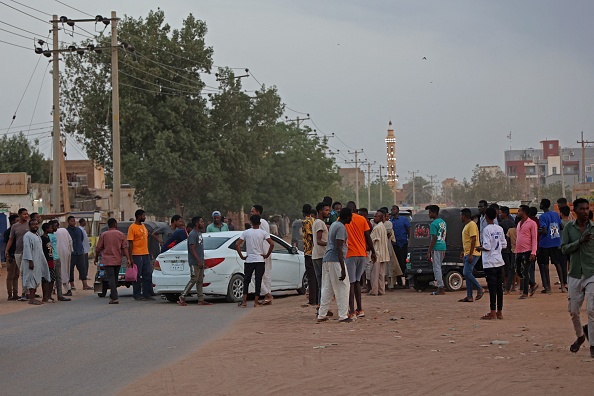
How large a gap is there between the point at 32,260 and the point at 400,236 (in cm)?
881

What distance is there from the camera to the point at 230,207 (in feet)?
185

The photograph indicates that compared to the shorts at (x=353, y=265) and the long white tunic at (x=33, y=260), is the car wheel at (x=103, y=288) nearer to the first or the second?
the long white tunic at (x=33, y=260)

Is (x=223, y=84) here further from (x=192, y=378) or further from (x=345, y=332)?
(x=192, y=378)

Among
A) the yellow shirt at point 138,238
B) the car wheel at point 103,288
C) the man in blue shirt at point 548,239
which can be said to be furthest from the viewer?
the car wheel at point 103,288

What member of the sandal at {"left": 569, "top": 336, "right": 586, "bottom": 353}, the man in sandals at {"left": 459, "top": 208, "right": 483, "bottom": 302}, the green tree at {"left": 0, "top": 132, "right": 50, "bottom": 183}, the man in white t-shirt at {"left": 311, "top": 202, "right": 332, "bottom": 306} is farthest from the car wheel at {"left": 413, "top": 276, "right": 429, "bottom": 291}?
the green tree at {"left": 0, "top": 132, "right": 50, "bottom": 183}

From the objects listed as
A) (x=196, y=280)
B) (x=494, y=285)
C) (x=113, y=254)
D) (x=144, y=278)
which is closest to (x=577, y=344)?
(x=494, y=285)

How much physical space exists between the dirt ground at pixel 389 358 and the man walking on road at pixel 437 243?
338cm

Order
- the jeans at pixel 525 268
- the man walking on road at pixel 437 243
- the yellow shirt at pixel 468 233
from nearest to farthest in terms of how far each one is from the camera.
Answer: the yellow shirt at pixel 468 233 → the jeans at pixel 525 268 → the man walking on road at pixel 437 243

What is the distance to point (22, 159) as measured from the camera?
72938mm

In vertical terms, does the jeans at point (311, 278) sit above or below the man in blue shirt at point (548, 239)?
below

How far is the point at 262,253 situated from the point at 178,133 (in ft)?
105

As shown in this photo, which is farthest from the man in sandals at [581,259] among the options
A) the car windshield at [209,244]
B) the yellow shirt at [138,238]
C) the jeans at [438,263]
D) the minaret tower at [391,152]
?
the minaret tower at [391,152]

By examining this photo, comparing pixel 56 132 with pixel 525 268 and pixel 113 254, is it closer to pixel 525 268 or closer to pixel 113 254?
pixel 113 254

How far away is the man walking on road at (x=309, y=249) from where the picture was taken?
62.6 feet
